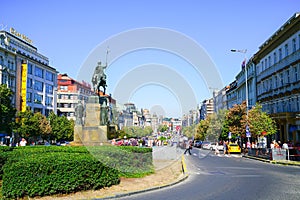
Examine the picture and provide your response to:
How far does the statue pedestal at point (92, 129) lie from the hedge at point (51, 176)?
10.2m

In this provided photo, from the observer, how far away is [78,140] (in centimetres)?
2323

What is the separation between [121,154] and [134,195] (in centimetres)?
282

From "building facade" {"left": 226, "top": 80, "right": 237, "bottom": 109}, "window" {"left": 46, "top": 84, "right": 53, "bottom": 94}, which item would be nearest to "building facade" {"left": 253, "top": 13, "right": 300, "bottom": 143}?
"building facade" {"left": 226, "top": 80, "right": 237, "bottom": 109}

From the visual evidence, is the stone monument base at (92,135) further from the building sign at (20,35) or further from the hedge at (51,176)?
the building sign at (20,35)

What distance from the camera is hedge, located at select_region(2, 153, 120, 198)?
32.9 feet

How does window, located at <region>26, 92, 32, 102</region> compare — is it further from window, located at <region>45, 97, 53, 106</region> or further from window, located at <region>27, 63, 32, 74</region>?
window, located at <region>45, 97, 53, 106</region>

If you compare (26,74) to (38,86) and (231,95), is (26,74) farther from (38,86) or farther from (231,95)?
(231,95)

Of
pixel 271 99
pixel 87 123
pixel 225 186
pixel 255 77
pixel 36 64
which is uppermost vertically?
pixel 36 64

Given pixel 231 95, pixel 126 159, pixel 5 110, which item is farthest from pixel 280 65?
pixel 231 95

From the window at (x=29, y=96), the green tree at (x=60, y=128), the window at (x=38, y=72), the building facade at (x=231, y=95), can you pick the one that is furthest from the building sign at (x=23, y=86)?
the building facade at (x=231, y=95)

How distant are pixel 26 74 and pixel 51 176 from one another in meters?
63.7

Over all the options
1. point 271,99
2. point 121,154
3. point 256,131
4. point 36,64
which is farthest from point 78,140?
point 36,64

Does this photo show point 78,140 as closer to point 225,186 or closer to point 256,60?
point 225,186

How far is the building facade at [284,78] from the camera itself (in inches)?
1574
